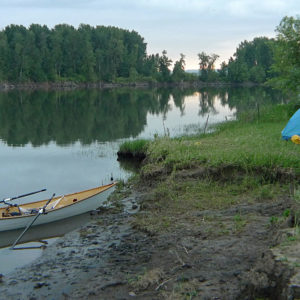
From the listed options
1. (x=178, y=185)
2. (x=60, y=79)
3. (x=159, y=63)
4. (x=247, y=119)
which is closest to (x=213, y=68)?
(x=159, y=63)

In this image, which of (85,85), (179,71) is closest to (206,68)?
(179,71)

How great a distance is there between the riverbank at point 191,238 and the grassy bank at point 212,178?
0.03 metres

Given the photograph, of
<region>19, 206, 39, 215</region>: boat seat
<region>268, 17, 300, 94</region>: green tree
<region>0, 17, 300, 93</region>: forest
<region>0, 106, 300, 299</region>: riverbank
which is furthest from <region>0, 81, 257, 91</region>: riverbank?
<region>0, 106, 300, 299</region>: riverbank

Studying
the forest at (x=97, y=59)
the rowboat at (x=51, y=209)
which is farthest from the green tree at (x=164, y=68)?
the rowboat at (x=51, y=209)

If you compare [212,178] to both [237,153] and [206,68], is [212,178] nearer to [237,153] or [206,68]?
[237,153]

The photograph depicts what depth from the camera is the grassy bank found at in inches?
418

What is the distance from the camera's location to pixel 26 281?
323 inches

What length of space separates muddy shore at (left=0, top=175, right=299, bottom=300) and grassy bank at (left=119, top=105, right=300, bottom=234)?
376 mm

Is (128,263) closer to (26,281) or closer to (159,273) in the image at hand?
(159,273)

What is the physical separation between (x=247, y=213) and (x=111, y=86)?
114 metres

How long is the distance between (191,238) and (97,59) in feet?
389

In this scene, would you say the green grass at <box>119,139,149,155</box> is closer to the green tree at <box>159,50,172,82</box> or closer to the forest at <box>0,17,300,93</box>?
the forest at <box>0,17,300,93</box>

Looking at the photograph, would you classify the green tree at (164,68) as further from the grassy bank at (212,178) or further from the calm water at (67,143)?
the grassy bank at (212,178)

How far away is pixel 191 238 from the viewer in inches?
331
